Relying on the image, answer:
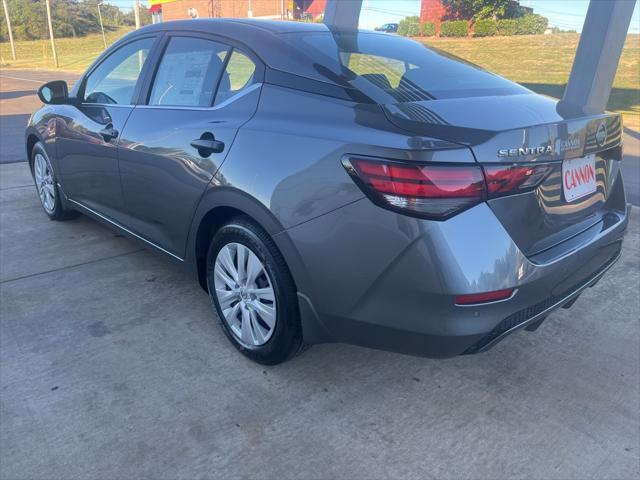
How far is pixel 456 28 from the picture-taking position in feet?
138

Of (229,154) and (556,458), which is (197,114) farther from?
(556,458)

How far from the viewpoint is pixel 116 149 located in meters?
3.41

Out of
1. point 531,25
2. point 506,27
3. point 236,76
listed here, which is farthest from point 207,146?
point 531,25

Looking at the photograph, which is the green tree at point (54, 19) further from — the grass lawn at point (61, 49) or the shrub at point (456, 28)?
the shrub at point (456, 28)

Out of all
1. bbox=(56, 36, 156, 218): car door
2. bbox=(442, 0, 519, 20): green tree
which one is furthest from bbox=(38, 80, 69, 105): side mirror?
bbox=(442, 0, 519, 20): green tree

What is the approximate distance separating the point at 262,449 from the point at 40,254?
272 centimetres

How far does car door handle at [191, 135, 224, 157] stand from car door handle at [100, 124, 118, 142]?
910 millimetres

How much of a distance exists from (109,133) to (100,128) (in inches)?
6.9

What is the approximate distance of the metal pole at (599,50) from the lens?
6.05m

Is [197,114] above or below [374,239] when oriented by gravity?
above

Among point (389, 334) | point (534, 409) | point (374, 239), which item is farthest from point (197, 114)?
point (534, 409)

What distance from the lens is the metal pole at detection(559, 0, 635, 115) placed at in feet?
19.9

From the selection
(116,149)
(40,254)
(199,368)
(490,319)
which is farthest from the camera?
(40,254)

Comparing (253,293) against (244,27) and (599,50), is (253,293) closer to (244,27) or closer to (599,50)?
(244,27)
